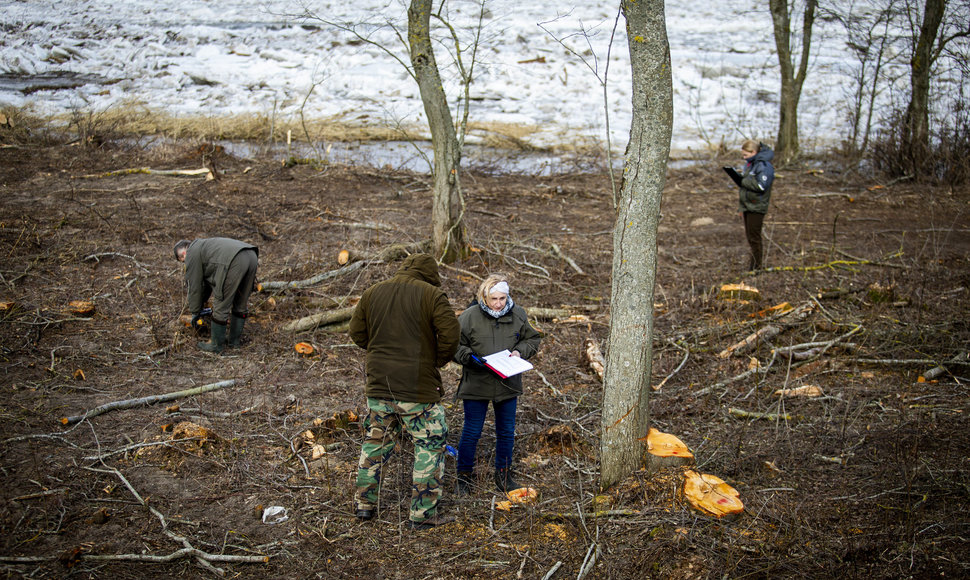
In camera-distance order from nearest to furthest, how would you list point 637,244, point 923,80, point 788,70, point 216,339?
point 637,244, point 216,339, point 923,80, point 788,70

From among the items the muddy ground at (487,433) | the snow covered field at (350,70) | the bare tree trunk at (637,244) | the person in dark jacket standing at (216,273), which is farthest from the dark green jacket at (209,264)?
the snow covered field at (350,70)

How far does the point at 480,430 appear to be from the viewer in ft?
15.3

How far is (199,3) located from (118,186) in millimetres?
11324

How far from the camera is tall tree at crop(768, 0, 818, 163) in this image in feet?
49.5

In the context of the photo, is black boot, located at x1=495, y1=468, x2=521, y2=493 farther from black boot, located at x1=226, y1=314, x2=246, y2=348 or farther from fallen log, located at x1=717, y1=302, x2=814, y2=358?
black boot, located at x1=226, y1=314, x2=246, y2=348

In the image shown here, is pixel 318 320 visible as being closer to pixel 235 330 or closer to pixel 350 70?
pixel 235 330

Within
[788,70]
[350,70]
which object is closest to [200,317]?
[350,70]

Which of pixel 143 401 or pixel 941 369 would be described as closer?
pixel 143 401

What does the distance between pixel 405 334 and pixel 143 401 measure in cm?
291

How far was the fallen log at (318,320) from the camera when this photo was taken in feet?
24.7

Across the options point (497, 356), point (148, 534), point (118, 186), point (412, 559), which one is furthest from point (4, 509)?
point (118, 186)

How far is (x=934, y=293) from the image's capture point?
25.4 ft

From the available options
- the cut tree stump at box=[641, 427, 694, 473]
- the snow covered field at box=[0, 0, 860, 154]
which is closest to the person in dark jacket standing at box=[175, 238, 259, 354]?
the cut tree stump at box=[641, 427, 694, 473]

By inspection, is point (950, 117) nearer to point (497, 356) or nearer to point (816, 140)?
point (816, 140)
